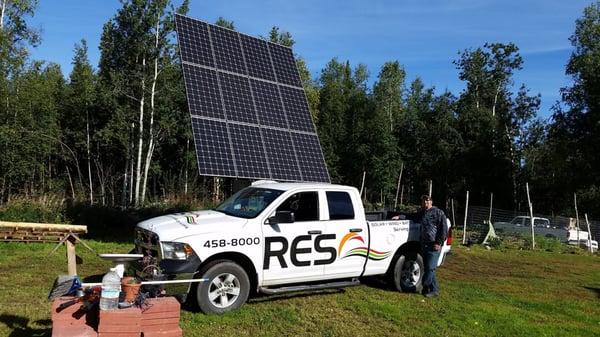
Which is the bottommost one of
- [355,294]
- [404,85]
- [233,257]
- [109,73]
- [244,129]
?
[355,294]

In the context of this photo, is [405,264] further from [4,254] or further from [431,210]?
[4,254]

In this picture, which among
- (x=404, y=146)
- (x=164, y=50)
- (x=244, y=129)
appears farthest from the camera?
(x=404, y=146)

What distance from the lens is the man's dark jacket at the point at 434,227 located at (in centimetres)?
979

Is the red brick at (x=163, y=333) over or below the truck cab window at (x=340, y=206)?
below

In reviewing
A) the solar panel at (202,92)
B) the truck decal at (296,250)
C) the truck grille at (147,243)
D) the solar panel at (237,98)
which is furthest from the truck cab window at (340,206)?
→ the solar panel at (237,98)

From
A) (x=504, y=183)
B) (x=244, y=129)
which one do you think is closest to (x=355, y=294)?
(x=244, y=129)

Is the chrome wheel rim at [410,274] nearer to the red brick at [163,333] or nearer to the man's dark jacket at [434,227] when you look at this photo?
the man's dark jacket at [434,227]

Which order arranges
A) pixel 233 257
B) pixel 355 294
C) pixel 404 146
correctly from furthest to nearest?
pixel 404 146 < pixel 355 294 < pixel 233 257

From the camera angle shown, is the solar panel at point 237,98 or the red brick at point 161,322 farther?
the solar panel at point 237,98

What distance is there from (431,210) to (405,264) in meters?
1.15

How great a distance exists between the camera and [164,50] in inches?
1299

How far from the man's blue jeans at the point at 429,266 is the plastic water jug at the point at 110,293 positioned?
602cm

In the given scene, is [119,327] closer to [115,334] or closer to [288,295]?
[115,334]

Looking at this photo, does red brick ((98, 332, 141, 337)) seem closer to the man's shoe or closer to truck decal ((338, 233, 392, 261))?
truck decal ((338, 233, 392, 261))
